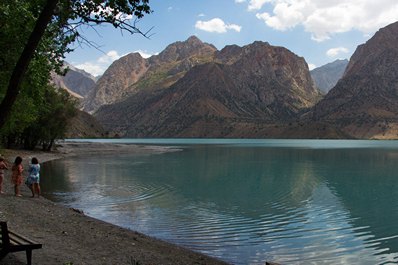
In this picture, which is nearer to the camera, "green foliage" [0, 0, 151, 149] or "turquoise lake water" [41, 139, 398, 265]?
"green foliage" [0, 0, 151, 149]

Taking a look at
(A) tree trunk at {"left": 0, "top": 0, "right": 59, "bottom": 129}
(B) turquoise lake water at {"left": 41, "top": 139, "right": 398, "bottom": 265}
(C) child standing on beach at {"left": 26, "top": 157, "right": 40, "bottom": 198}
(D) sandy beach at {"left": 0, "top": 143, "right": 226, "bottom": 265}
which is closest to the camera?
(A) tree trunk at {"left": 0, "top": 0, "right": 59, "bottom": 129}

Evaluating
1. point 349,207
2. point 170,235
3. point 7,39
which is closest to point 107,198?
point 170,235

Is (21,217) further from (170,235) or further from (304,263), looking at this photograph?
(304,263)

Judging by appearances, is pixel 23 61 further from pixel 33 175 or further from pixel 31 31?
pixel 33 175

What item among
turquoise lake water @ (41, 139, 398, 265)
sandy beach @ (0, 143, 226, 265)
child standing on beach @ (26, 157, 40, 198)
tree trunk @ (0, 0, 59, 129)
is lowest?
turquoise lake water @ (41, 139, 398, 265)

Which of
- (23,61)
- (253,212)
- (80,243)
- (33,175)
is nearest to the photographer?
(23,61)

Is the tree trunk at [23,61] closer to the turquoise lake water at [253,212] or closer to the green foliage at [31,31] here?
the green foliage at [31,31]

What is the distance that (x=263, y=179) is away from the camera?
54156mm

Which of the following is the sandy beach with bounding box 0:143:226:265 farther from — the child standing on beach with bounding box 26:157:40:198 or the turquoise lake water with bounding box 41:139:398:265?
the child standing on beach with bounding box 26:157:40:198

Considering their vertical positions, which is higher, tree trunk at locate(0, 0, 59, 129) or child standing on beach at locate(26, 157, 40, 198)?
tree trunk at locate(0, 0, 59, 129)

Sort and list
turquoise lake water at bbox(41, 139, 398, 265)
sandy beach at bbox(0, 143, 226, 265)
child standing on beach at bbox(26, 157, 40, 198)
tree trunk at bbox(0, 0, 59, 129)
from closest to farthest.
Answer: tree trunk at bbox(0, 0, 59, 129), sandy beach at bbox(0, 143, 226, 265), turquoise lake water at bbox(41, 139, 398, 265), child standing on beach at bbox(26, 157, 40, 198)

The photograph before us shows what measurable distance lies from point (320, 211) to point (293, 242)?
10876 millimetres

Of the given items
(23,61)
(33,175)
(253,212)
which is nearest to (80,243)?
(23,61)

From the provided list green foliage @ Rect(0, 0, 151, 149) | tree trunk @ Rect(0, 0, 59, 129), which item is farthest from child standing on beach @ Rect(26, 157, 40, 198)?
tree trunk @ Rect(0, 0, 59, 129)
